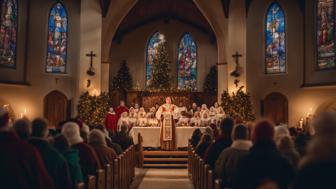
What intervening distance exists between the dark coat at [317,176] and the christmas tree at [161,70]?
21.4 meters

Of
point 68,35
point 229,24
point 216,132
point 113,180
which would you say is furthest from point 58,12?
point 113,180

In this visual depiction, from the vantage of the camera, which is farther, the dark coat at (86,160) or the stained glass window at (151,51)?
the stained glass window at (151,51)

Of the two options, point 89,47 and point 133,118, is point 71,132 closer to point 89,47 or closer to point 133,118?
point 133,118

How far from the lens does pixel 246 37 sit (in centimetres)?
2050

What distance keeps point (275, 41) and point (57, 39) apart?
10.4 m

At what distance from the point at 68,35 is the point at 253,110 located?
954cm

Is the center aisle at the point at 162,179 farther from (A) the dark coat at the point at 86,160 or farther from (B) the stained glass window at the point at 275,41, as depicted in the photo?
(B) the stained glass window at the point at 275,41

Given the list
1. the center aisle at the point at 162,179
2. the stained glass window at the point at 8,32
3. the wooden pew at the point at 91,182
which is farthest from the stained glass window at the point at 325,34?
the wooden pew at the point at 91,182

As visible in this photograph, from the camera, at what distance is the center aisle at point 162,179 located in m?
10.3

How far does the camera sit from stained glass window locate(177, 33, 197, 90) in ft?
86.7

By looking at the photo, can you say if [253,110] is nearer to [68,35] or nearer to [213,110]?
[213,110]

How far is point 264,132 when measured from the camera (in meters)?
3.64

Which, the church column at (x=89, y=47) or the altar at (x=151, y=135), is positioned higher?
the church column at (x=89, y=47)

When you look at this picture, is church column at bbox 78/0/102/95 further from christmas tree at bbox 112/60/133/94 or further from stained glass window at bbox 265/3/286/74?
stained glass window at bbox 265/3/286/74
